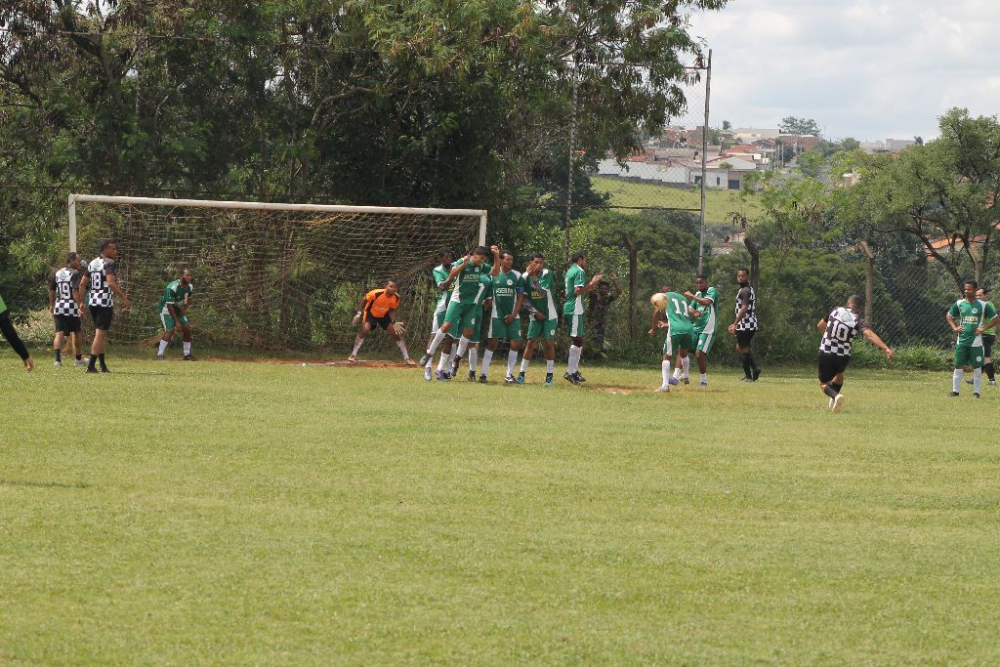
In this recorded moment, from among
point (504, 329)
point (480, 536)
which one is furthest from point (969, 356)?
point (480, 536)

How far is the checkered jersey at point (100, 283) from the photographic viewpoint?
1906cm

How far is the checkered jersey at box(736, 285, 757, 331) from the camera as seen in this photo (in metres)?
22.6

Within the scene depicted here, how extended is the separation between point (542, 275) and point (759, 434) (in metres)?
6.49

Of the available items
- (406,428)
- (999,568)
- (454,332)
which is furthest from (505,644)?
(454,332)

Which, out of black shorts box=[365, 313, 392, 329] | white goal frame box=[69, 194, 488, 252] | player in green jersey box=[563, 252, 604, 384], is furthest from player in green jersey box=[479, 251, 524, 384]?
white goal frame box=[69, 194, 488, 252]

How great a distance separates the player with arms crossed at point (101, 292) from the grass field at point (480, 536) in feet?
9.71

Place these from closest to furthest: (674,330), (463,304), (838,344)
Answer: (838,344) → (674,330) → (463,304)

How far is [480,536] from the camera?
876cm

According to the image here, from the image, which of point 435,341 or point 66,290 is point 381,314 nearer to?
point 435,341

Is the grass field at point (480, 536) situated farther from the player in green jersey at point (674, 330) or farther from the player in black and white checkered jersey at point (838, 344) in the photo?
the player in green jersey at point (674, 330)

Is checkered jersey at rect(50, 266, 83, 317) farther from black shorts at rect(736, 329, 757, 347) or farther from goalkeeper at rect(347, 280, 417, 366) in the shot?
black shorts at rect(736, 329, 757, 347)

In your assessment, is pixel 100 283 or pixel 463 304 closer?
pixel 100 283

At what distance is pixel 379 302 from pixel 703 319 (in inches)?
204

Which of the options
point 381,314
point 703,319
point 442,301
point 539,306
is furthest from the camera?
point 381,314
